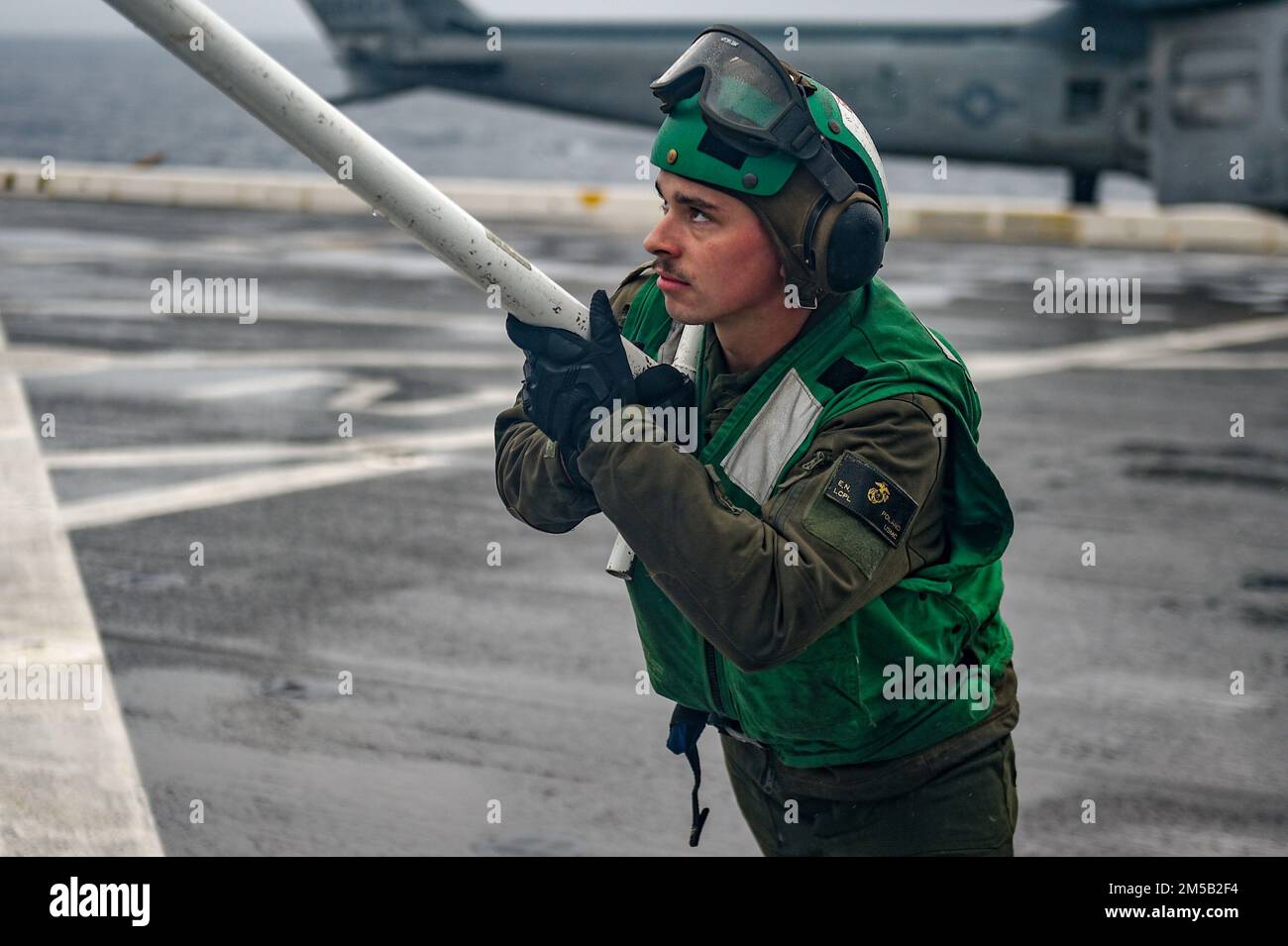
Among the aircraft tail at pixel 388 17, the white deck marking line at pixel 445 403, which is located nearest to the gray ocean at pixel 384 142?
the aircraft tail at pixel 388 17

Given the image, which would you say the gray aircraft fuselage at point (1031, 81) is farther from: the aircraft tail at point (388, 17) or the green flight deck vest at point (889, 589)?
the green flight deck vest at point (889, 589)

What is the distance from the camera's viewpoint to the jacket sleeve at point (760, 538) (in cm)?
233

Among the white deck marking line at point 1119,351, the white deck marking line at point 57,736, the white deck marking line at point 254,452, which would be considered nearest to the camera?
the white deck marking line at point 57,736

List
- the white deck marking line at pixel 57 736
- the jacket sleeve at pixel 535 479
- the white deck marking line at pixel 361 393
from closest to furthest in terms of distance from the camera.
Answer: the jacket sleeve at pixel 535 479
the white deck marking line at pixel 57 736
the white deck marking line at pixel 361 393

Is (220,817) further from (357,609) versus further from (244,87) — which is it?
(244,87)

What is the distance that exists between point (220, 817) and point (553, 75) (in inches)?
1113

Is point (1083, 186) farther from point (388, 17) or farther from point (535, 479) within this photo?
point (535, 479)

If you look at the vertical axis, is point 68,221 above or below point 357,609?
above

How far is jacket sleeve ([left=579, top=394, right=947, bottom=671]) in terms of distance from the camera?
7.66 feet

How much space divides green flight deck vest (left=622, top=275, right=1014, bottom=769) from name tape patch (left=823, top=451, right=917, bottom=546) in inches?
1.9
